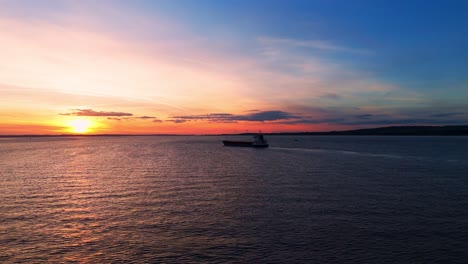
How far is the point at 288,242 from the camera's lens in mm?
23422

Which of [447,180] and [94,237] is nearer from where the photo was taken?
[94,237]

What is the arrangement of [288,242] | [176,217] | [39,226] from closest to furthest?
[288,242], [39,226], [176,217]

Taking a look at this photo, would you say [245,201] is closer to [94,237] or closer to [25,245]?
[94,237]

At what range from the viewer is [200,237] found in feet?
80.0

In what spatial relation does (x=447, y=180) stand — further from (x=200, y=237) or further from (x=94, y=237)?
(x=94, y=237)

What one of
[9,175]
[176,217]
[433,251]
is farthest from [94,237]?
[9,175]

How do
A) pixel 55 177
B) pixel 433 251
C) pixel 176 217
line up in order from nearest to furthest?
pixel 433 251 → pixel 176 217 → pixel 55 177

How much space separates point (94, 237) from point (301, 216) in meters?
16.8

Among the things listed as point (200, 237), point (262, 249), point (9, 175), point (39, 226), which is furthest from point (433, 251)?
point (9, 175)

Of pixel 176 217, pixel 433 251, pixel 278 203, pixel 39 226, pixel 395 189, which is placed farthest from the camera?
pixel 395 189

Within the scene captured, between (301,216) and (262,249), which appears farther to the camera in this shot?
(301,216)

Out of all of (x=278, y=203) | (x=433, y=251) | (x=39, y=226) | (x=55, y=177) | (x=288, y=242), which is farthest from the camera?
(x=55, y=177)

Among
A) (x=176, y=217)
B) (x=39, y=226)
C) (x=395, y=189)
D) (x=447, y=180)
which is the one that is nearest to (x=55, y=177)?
(x=39, y=226)

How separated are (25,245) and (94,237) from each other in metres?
4.28
